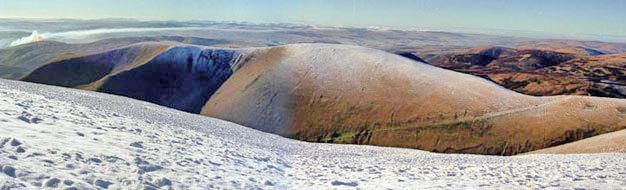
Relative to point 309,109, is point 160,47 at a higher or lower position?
higher

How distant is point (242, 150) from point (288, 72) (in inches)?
2958

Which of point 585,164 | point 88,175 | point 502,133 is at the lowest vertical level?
point 502,133

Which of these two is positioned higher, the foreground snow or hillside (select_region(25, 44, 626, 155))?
the foreground snow

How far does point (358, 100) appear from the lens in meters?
85.6

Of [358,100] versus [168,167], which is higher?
[168,167]

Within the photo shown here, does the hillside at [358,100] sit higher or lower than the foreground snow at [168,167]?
lower

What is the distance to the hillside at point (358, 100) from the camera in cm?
6819

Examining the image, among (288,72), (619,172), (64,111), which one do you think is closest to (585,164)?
(619,172)

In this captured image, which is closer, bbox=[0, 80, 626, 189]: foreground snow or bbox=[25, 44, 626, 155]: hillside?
bbox=[0, 80, 626, 189]: foreground snow

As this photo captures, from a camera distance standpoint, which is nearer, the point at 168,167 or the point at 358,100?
the point at 168,167

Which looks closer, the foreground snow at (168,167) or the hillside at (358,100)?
the foreground snow at (168,167)

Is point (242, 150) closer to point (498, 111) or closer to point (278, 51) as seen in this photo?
point (498, 111)

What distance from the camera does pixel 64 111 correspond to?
71.2ft

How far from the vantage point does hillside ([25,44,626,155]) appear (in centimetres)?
6819
